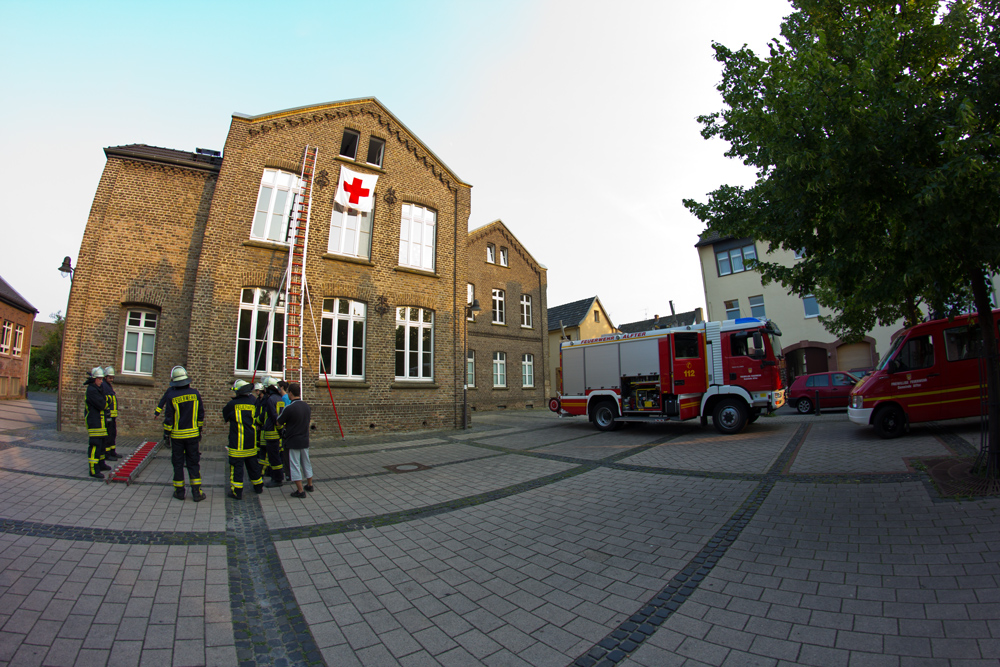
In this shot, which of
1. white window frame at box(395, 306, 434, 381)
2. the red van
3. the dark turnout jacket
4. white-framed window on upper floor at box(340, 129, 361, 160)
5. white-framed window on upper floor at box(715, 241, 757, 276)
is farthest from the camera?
white-framed window on upper floor at box(715, 241, 757, 276)

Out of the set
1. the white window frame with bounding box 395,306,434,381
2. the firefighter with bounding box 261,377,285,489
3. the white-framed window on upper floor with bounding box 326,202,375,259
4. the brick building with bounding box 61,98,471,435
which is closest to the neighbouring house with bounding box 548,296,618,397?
the white window frame with bounding box 395,306,434,381

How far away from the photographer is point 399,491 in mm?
6750

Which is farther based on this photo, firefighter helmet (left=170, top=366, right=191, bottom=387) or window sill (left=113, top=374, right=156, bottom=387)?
window sill (left=113, top=374, right=156, bottom=387)

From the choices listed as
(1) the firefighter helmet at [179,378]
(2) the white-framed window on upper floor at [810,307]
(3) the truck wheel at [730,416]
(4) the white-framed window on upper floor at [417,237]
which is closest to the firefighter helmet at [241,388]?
(1) the firefighter helmet at [179,378]

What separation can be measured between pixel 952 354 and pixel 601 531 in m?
8.92

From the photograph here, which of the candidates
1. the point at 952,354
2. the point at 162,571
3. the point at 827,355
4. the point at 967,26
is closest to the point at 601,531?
the point at 162,571

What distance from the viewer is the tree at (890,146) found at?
4.44m

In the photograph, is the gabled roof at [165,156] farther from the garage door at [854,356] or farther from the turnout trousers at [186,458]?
the garage door at [854,356]

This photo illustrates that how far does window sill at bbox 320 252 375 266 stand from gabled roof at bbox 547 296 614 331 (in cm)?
2186

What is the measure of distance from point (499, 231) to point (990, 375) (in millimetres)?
22778

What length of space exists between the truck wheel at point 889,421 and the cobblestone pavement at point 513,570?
6.06ft

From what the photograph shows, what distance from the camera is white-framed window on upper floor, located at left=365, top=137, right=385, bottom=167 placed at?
1509cm

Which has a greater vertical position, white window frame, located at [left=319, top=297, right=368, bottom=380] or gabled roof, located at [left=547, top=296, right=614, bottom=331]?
gabled roof, located at [left=547, top=296, right=614, bottom=331]

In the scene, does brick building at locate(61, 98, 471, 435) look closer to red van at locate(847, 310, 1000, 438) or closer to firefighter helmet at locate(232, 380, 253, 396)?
firefighter helmet at locate(232, 380, 253, 396)
